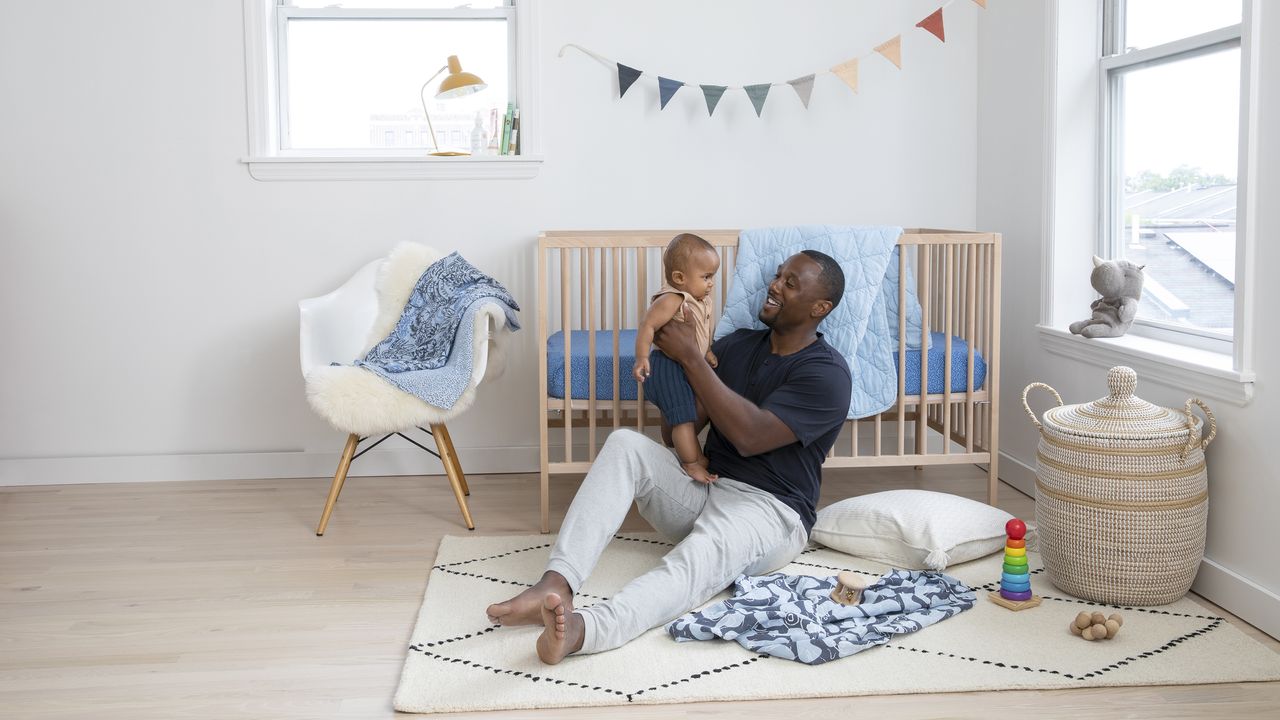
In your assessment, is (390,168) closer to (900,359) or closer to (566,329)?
(566,329)

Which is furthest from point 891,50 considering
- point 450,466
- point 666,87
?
point 450,466

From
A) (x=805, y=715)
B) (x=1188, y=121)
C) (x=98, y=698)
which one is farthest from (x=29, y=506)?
(x=1188, y=121)

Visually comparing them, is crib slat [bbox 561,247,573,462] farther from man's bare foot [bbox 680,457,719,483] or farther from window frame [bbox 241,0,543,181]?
window frame [bbox 241,0,543,181]

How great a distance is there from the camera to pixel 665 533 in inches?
99.4

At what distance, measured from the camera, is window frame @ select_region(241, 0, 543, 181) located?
345cm

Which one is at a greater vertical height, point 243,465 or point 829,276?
point 829,276

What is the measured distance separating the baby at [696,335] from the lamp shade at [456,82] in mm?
1208

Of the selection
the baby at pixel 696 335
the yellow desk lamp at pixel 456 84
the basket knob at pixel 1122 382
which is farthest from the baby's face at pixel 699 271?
the yellow desk lamp at pixel 456 84

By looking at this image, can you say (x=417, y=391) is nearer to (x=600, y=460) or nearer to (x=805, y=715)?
(x=600, y=460)

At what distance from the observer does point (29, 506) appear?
3.28 meters

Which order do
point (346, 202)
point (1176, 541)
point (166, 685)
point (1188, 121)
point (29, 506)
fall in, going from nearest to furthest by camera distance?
point (166, 685) → point (1176, 541) → point (1188, 121) → point (29, 506) → point (346, 202)

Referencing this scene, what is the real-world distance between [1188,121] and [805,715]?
1.85m

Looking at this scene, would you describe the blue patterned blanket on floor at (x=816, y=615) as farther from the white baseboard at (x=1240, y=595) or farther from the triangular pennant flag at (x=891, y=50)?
the triangular pennant flag at (x=891, y=50)

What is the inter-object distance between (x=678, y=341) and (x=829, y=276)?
38cm
